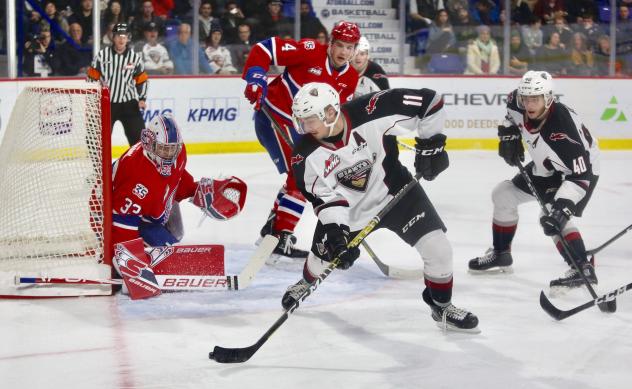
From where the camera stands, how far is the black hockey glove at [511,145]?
4516 millimetres

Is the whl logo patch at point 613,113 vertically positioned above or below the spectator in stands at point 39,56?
below

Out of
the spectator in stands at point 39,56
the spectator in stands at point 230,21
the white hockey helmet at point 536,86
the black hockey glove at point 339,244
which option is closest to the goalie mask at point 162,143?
the black hockey glove at point 339,244

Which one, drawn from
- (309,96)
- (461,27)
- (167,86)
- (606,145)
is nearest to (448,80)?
(461,27)

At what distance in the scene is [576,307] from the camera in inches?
151

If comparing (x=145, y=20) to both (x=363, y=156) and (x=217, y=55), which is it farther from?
(x=363, y=156)

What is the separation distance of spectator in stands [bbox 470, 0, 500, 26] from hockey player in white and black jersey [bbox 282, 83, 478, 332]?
588 cm

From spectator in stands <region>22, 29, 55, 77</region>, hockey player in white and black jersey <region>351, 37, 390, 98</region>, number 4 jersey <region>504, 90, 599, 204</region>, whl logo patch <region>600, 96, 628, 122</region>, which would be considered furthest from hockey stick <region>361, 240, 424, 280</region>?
whl logo patch <region>600, 96, 628, 122</region>

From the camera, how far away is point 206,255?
4211mm

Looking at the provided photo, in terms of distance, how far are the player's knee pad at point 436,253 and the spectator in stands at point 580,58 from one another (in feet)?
19.2

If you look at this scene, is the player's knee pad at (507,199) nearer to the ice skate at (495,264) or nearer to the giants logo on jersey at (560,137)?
the ice skate at (495,264)

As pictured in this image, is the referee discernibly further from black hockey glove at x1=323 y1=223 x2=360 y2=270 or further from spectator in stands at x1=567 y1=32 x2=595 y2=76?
Answer: spectator in stands at x1=567 y1=32 x2=595 y2=76

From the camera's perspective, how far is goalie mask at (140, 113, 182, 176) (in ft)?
13.6

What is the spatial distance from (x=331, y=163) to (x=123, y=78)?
3699 millimetres

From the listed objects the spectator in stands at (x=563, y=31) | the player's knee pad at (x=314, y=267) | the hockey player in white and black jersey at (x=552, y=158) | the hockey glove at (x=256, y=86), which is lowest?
the player's knee pad at (x=314, y=267)
